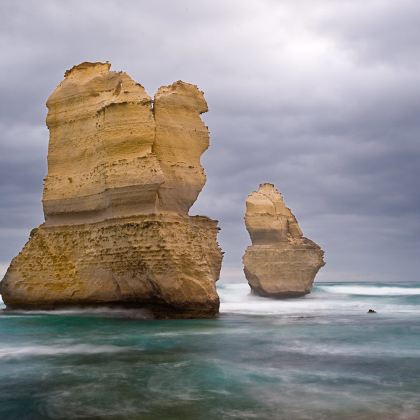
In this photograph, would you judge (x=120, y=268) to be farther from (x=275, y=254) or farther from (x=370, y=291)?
(x=370, y=291)

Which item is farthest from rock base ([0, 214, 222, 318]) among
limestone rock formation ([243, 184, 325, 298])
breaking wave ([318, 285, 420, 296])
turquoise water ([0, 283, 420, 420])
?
breaking wave ([318, 285, 420, 296])

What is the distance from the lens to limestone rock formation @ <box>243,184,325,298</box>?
49.2 metres

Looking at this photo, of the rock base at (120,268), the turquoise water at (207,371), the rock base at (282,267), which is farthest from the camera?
the rock base at (282,267)

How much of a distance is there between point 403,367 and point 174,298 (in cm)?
1317

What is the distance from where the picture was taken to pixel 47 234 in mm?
29672

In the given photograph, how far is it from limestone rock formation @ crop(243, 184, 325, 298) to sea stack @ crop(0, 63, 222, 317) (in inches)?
714

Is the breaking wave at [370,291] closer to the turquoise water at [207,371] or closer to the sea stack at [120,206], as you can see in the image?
the sea stack at [120,206]

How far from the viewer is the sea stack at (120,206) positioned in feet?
84.0

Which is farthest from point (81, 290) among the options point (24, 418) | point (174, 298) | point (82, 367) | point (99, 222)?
→ point (24, 418)

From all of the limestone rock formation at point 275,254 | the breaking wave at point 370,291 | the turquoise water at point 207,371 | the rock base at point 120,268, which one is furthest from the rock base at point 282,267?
the turquoise water at point 207,371

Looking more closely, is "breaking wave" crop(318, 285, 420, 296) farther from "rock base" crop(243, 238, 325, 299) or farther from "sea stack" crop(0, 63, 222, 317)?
"sea stack" crop(0, 63, 222, 317)

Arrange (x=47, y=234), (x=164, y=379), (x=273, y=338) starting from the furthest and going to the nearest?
1. (x=47, y=234)
2. (x=273, y=338)
3. (x=164, y=379)

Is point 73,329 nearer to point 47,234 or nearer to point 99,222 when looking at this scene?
point 99,222

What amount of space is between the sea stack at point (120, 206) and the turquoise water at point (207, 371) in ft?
10.5
